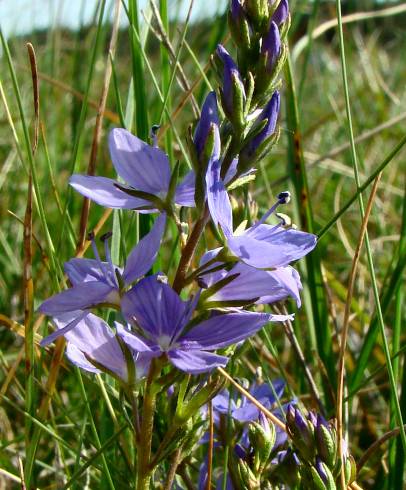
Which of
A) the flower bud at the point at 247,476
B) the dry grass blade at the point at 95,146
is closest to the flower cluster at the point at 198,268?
the flower bud at the point at 247,476

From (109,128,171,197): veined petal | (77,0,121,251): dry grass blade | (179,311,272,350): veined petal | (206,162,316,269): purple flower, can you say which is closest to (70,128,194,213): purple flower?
(109,128,171,197): veined petal

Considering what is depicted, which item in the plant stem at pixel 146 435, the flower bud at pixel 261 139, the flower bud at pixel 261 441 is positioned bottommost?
the flower bud at pixel 261 441

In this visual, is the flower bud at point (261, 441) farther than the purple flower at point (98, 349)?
Yes

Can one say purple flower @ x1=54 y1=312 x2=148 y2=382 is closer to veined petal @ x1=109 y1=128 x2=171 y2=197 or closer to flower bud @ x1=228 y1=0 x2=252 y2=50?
veined petal @ x1=109 y1=128 x2=171 y2=197

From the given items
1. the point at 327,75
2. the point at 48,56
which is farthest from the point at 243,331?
the point at 327,75

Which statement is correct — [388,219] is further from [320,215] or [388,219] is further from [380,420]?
[380,420]

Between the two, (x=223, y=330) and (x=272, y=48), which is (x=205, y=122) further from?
(x=223, y=330)

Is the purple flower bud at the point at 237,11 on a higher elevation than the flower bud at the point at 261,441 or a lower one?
higher

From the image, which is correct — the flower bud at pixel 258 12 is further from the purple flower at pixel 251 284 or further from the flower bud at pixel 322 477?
the flower bud at pixel 322 477
